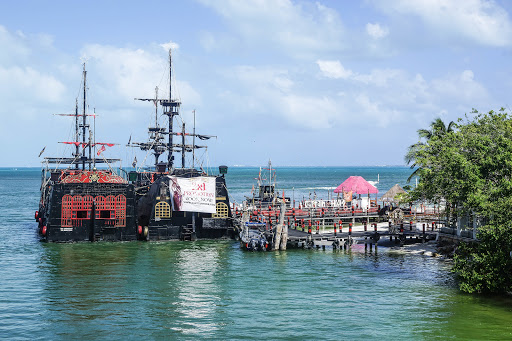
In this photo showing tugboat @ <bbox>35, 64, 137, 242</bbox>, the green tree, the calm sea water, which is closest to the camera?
the calm sea water

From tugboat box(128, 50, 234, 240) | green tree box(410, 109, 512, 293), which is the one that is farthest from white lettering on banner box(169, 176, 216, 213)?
green tree box(410, 109, 512, 293)

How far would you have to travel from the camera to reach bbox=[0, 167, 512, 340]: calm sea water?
2486cm

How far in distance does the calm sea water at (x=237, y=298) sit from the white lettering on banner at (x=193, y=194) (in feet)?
20.4

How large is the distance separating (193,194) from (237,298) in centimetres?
2159

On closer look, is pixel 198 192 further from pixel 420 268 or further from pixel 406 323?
pixel 406 323

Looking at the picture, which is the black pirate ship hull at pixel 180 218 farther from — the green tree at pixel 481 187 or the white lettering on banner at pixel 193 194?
the green tree at pixel 481 187

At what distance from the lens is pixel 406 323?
84.9 ft

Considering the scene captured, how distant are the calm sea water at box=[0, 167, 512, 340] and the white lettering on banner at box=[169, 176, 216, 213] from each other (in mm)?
6230

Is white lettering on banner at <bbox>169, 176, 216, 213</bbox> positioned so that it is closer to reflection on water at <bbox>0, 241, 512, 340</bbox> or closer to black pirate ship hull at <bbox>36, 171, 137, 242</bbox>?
black pirate ship hull at <bbox>36, 171, 137, 242</bbox>

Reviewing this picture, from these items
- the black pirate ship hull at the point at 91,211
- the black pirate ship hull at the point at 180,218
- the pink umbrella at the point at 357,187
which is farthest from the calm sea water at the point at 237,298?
the pink umbrella at the point at 357,187

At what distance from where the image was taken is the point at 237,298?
100.0 ft

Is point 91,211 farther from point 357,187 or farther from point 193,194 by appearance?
point 357,187

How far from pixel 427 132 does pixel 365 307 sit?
98.9ft

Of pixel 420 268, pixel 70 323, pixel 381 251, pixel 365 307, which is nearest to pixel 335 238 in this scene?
pixel 381 251
